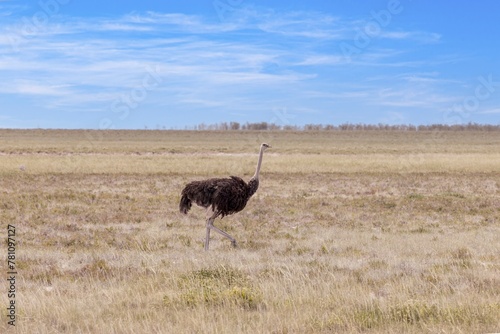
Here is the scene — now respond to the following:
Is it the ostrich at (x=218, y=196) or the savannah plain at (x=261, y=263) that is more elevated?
the ostrich at (x=218, y=196)

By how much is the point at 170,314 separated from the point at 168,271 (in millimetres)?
2563

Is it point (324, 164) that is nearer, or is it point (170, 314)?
point (170, 314)

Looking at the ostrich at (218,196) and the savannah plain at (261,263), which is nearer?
the savannah plain at (261,263)

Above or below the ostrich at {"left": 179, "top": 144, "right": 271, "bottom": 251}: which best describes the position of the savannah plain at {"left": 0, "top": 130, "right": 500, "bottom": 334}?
below

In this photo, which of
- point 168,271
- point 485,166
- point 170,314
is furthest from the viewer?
point 485,166

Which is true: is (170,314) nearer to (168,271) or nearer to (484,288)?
(168,271)

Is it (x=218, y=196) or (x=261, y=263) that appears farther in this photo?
(x=218, y=196)

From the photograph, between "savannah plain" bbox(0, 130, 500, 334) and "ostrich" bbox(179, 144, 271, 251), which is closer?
"savannah plain" bbox(0, 130, 500, 334)

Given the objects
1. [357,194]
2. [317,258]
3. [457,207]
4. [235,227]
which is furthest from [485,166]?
[317,258]

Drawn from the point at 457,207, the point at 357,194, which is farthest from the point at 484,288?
the point at 357,194

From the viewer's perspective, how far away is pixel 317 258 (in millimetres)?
11516

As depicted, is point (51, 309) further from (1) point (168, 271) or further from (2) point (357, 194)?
(2) point (357, 194)

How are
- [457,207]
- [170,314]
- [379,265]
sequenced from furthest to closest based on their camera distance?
[457,207]
[379,265]
[170,314]

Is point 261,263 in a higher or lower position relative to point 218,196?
lower
